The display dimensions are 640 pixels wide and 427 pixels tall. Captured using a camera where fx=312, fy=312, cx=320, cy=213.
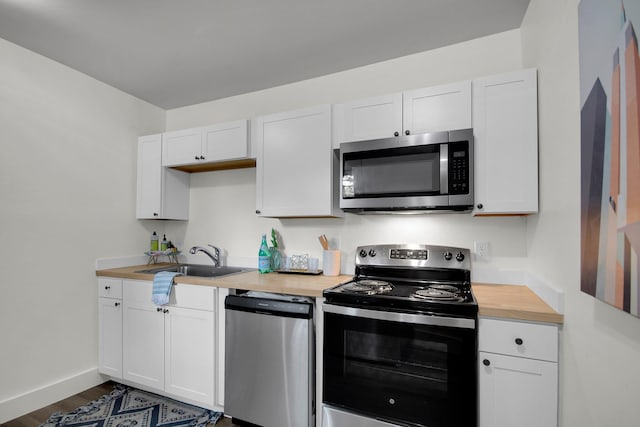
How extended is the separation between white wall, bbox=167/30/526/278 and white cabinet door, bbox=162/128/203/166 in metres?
0.35

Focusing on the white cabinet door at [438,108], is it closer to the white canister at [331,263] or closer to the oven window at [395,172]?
the oven window at [395,172]

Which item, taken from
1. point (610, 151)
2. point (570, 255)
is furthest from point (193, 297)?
point (610, 151)

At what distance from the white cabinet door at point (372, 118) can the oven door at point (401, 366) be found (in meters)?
Answer: 1.11

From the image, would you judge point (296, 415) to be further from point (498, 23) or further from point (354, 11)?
point (498, 23)

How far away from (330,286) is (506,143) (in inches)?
51.3

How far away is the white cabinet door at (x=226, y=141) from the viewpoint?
8.25 ft

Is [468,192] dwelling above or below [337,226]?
above

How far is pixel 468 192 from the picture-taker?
1772 mm

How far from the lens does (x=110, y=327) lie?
8.41 ft

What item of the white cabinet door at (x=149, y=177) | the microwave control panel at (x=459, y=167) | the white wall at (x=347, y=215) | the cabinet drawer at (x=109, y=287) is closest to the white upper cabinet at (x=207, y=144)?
the white cabinet door at (x=149, y=177)

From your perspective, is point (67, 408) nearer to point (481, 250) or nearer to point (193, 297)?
point (193, 297)

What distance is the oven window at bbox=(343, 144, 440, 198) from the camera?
186cm

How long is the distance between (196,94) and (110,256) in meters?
1.67

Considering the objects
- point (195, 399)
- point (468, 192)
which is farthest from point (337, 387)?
point (468, 192)
